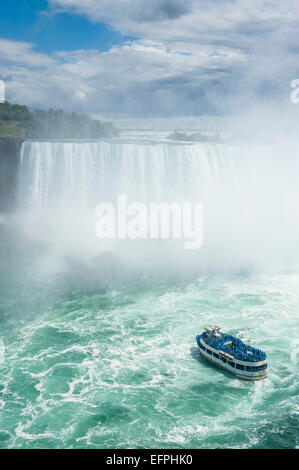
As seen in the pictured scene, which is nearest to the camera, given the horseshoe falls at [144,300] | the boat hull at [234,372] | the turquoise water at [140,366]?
the turquoise water at [140,366]

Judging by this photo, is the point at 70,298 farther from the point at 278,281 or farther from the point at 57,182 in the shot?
the point at 57,182

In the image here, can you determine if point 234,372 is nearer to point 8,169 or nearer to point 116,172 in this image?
point 116,172

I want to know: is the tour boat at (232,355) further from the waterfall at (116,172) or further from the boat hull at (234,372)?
the waterfall at (116,172)

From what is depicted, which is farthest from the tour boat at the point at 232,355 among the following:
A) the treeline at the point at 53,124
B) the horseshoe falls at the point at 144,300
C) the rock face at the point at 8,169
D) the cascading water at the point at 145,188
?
the treeline at the point at 53,124
